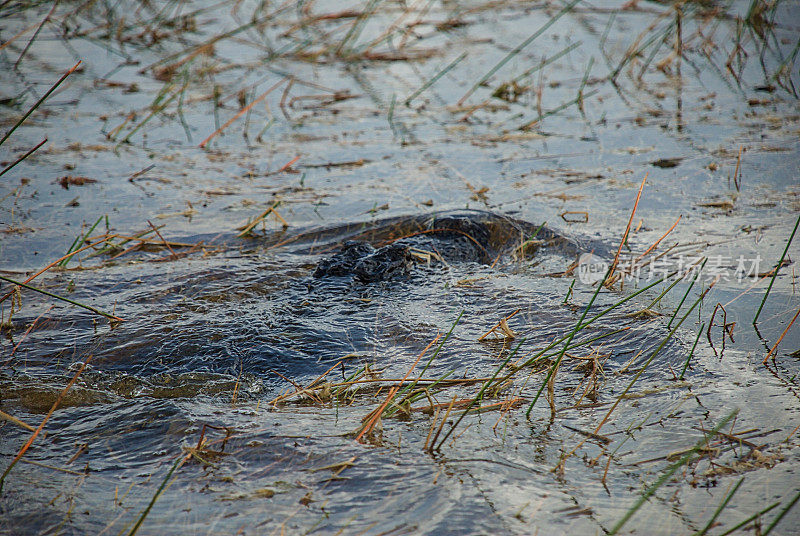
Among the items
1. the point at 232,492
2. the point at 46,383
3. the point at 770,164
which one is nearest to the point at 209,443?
the point at 232,492

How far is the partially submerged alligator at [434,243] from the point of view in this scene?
10.1ft

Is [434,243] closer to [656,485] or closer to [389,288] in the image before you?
[389,288]

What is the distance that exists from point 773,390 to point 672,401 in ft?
1.17

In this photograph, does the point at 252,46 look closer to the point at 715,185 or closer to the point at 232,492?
the point at 715,185

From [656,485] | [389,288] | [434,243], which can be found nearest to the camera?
[656,485]

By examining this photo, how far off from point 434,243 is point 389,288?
55 cm

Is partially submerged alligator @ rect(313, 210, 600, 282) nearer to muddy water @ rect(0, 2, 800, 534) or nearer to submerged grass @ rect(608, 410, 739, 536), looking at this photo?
muddy water @ rect(0, 2, 800, 534)

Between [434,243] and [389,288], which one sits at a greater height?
[434,243]

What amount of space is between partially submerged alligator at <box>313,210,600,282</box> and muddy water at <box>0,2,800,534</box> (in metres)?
0.03

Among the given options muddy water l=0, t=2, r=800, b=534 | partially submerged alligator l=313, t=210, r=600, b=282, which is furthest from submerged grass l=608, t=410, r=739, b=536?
partially submerged alligator l=313, t=210, r=600, b=282

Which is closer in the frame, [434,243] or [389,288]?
[389,288]

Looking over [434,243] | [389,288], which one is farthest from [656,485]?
[434,243]

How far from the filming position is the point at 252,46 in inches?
287

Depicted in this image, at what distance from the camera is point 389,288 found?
2.98 metres
